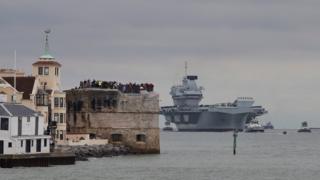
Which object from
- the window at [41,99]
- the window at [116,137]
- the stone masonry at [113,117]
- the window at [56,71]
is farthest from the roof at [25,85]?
the window at [116,137]

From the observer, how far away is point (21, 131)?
298ft

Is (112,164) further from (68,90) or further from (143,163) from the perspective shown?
(68,90)

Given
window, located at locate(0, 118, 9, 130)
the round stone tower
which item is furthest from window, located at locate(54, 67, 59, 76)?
window, located at locate(0, 118, 9, 130)

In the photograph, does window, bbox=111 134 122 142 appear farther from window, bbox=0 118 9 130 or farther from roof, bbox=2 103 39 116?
window, bbox=0 118 9 130

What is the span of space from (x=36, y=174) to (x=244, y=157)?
4614 cm

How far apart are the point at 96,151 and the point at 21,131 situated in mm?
17774

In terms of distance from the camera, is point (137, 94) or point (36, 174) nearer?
point (36, 174)

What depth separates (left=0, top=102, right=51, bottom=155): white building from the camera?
293 feet

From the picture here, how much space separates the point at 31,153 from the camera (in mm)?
90875

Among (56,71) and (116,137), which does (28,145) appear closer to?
(56,71)

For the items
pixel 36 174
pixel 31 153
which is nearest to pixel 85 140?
pixel 31 153

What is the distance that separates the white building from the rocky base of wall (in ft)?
26.4

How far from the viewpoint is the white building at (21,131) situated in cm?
8938

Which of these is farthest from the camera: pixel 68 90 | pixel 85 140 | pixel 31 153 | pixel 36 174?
pixel 68 90
